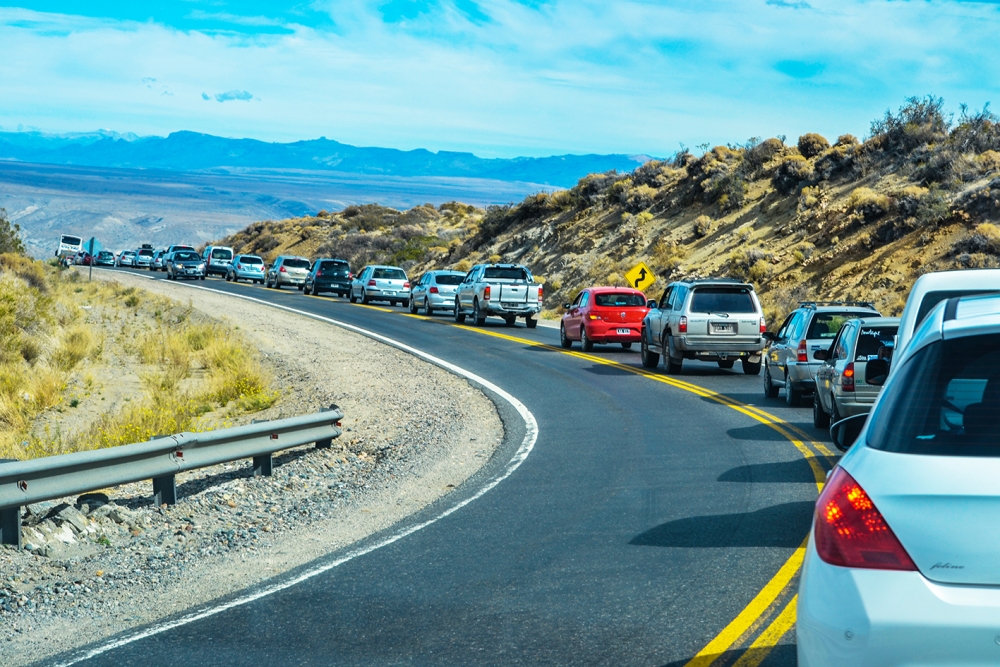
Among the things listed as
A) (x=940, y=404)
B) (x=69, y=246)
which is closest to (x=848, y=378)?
(x=940, y=404)

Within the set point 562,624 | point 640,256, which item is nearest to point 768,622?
point 562,624

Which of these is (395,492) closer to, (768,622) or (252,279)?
(768,622)

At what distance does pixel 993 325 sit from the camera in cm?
390

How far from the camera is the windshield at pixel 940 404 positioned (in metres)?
3.82

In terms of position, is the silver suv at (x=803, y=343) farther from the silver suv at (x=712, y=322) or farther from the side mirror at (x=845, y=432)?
the side mirror at (x=845, y=432)

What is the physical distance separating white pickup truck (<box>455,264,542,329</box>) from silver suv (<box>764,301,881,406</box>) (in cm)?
1700

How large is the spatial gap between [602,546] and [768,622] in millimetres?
2035

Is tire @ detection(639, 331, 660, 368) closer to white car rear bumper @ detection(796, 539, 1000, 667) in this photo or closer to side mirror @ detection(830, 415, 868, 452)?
side mirror @ detection(830, 415, 868, 452)

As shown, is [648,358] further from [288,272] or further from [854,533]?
[288,272]

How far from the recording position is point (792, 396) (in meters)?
17.4

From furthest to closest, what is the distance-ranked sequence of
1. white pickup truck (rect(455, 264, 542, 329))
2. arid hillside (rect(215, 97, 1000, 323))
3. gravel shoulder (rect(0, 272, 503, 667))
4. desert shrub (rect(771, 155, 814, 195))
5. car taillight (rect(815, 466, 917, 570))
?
1. desert shrub (rect(771, 155, 814, 195))
2. arid hillside (rect(215, 97, 1000, 323))
3. white pickup truck (rect(455, 264, 542, 329))
4. gravel shoulder (rect(0, 272, 503, 667))
5. car taillight (rect(815, 466, 917, 570))

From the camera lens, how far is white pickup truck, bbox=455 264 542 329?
34.8 meters

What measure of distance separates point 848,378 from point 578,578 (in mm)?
7603

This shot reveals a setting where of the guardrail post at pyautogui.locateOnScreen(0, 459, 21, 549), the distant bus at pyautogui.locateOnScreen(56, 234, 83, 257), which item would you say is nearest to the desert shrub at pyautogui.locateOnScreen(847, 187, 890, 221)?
the guardrail post at pyautogui.locateOnScreen(0, 459, 21, 549)
